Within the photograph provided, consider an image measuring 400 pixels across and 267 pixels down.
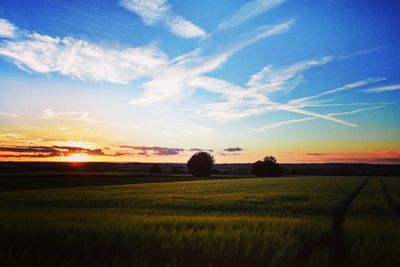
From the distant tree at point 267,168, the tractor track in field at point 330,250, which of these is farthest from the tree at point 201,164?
the tractor track in field at point 330,250

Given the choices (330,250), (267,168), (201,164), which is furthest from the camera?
(267,168)

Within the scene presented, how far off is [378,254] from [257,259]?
1900 millimetres

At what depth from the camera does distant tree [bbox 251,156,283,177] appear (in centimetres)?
9769

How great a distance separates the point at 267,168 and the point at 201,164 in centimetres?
2110

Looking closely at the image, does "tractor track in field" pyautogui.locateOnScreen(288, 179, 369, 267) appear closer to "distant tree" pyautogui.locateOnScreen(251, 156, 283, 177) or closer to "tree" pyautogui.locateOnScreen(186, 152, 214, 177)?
"tree" pyautogui.locateOnScreen(186, 152, 214, 177)

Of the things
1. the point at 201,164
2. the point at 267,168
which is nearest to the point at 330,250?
the point at 201,164

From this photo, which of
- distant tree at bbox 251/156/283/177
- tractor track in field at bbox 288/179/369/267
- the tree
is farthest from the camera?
distant tree at bbox 251/156/283/177

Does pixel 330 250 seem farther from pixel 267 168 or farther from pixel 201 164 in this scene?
pixel 267 168

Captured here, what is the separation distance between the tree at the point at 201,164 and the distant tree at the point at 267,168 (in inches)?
611

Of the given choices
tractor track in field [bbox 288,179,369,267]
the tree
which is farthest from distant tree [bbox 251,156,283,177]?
tractor track in field [bbox 288,179,369,267]

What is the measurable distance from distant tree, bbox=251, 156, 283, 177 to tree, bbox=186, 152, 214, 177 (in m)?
15.5

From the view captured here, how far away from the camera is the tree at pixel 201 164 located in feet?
305

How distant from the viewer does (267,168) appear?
97.9m

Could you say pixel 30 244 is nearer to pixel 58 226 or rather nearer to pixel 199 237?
pixel 58 226
